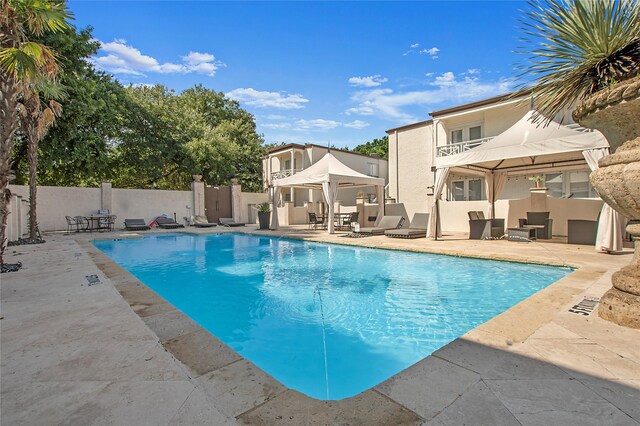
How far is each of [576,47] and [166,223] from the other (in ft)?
58.6

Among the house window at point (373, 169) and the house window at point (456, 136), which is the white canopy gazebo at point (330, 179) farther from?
the house window at point (373, 169)

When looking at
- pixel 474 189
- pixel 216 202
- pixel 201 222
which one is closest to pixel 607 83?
pixel 474 189

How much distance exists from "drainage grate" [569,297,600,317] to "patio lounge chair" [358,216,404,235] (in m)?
9.00

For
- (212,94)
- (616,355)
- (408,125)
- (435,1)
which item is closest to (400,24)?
(435,1)

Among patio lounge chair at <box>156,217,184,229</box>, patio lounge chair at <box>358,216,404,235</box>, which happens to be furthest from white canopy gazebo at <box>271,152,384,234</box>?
patio lounge chair at <box>156,217,184,229</box>

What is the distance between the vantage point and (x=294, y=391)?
6.46ft

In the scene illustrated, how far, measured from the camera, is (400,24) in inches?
423

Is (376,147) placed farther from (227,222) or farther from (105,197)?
(105,197)

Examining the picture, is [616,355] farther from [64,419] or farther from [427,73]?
[427,73]

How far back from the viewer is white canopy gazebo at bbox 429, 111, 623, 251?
700 centimetres

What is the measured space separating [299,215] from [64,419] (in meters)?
19.2

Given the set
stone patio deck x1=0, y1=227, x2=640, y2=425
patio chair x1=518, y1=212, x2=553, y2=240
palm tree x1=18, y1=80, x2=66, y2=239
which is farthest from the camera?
patio chair x1=518, y1=212, x2=553, y2=240

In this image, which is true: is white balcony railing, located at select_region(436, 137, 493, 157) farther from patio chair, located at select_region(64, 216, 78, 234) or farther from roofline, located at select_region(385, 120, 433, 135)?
patio chair, located at select_region(64, 216, 78, 234)

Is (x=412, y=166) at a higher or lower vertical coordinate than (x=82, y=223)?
higher
